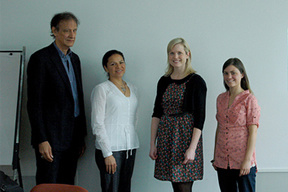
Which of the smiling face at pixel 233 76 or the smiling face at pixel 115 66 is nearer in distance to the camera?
the smiling face at pixel 233 76

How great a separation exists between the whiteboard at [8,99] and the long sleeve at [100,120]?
0.81 m

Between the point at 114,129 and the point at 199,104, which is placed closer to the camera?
the point at 199,104

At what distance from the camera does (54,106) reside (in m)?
2.08

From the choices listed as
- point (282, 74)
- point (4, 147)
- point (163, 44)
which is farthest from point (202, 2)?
point (4, 147)

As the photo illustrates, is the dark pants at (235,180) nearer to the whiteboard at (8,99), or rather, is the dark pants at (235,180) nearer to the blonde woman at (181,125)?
the blonde woman at (181,125)

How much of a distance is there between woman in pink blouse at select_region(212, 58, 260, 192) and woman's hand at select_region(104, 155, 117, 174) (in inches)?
30.4

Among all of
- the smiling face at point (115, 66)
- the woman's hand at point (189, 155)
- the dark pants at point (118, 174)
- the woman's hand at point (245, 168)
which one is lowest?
the dark pants at point (118, 174)

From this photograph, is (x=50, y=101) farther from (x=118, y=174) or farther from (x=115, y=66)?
(x=118, y=174)

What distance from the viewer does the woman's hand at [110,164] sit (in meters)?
2.00

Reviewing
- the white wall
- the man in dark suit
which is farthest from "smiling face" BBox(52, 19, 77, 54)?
the white wall

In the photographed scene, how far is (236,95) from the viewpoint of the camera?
199cm

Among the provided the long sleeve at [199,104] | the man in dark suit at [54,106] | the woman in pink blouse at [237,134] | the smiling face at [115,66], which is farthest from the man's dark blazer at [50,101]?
the woman in pink blouse at [237,134]

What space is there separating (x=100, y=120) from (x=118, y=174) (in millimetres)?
450

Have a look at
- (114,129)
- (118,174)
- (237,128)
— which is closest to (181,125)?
(237,128)
